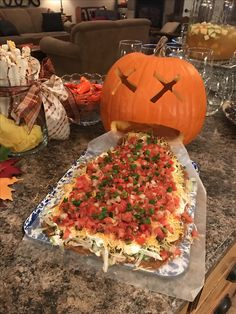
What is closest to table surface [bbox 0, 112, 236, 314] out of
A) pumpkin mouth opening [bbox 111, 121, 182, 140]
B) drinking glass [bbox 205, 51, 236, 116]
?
pumpkin mouth opening [bbox 111, 121, 182, 140]

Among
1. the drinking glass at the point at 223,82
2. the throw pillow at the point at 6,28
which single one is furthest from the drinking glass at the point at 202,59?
the throw pillow at the point at 6,28

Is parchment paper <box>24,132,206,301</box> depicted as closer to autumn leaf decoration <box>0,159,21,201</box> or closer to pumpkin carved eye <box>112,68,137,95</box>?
autumn leaf decoration <box>0,159,21,201</box>

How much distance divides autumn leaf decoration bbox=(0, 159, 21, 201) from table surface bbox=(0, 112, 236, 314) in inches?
0.7

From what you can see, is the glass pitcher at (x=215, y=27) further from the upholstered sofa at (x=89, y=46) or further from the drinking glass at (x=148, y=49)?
the upholstered sofa at (x=89, y=46)

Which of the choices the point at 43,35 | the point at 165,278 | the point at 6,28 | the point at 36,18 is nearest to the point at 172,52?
the point at 165,278

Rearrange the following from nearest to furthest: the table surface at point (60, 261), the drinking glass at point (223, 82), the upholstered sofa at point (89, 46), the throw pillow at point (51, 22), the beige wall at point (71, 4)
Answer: the table surface at point (60, 261)
the drinking glass at point (223, 82)
the upholstered sofa at point (89, 46)
the throw pillow at point (51, 22)
the beige wall at point (71, 4)

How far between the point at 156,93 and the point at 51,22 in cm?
684

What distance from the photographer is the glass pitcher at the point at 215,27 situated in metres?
1.42

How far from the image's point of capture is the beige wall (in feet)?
25.3

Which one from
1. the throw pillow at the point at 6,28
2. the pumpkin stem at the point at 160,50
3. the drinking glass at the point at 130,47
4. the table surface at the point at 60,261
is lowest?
the throw pillow at the point at 6,28

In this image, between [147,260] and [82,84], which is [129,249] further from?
[82,84]

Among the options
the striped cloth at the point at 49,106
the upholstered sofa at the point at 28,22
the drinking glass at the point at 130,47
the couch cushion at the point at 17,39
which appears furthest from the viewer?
the upholstered sofa at the point at 28,22

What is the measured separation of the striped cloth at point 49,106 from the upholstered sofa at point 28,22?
5.85 m

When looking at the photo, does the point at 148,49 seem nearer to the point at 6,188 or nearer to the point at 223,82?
the point at 223,82
